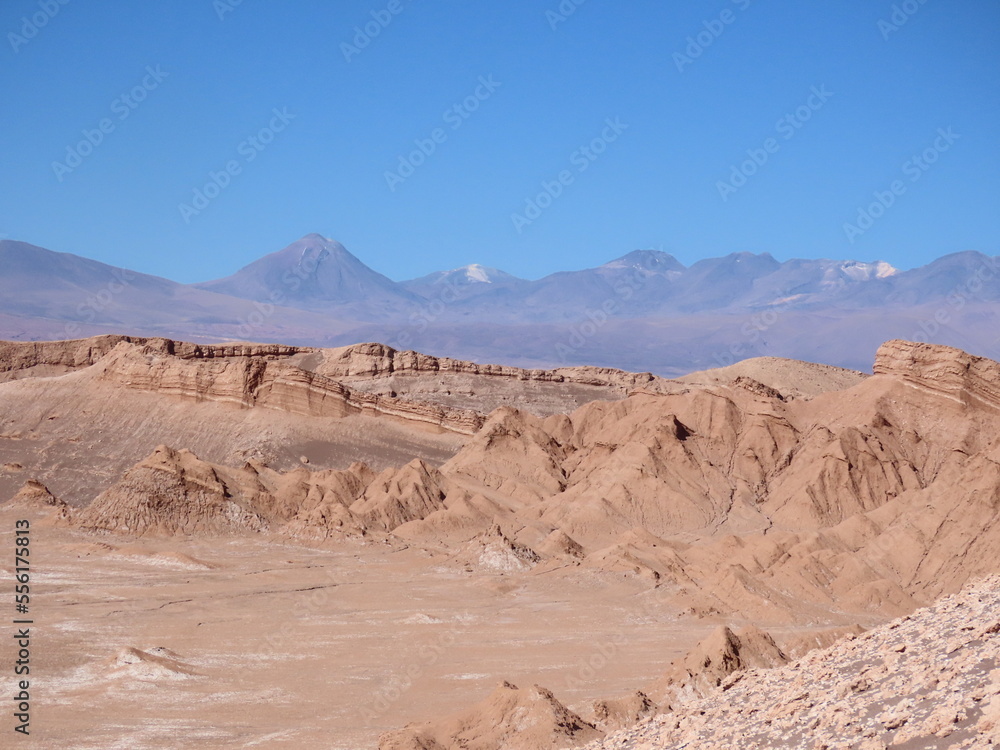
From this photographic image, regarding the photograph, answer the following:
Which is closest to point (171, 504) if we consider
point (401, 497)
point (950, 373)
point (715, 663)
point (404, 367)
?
point (401, 497)

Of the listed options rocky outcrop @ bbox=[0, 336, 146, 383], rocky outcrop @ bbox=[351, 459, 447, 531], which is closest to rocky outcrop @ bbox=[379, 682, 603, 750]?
rocky outcrop @ bbox=[351, 459, 447, 531]

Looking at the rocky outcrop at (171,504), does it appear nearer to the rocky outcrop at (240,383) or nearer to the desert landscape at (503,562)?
the desert landscape at (503,562)

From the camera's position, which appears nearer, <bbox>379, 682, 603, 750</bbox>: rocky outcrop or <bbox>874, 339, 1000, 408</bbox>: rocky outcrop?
<bbox>379, 682, 603, 750</bbox>: rocky outcrop

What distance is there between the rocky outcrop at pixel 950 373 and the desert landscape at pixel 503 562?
0.11m

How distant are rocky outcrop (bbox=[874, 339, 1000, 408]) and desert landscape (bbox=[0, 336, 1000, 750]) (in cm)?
11

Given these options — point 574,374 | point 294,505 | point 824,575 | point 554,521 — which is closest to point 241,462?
point 294,505

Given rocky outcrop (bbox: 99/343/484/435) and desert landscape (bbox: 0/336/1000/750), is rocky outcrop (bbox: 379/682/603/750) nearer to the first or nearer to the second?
desert landscape (bbox: 0/336/1000/750)

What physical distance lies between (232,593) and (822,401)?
1243 inches

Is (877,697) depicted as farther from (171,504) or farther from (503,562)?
(171,504)

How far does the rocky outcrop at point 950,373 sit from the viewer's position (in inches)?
1919

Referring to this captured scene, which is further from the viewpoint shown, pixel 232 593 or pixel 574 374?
pixel 574 374

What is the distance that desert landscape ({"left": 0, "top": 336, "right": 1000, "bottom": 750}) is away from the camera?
16344 millimetres

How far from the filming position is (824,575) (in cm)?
3247

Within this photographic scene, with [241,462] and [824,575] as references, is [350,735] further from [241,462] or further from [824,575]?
[241,462]
